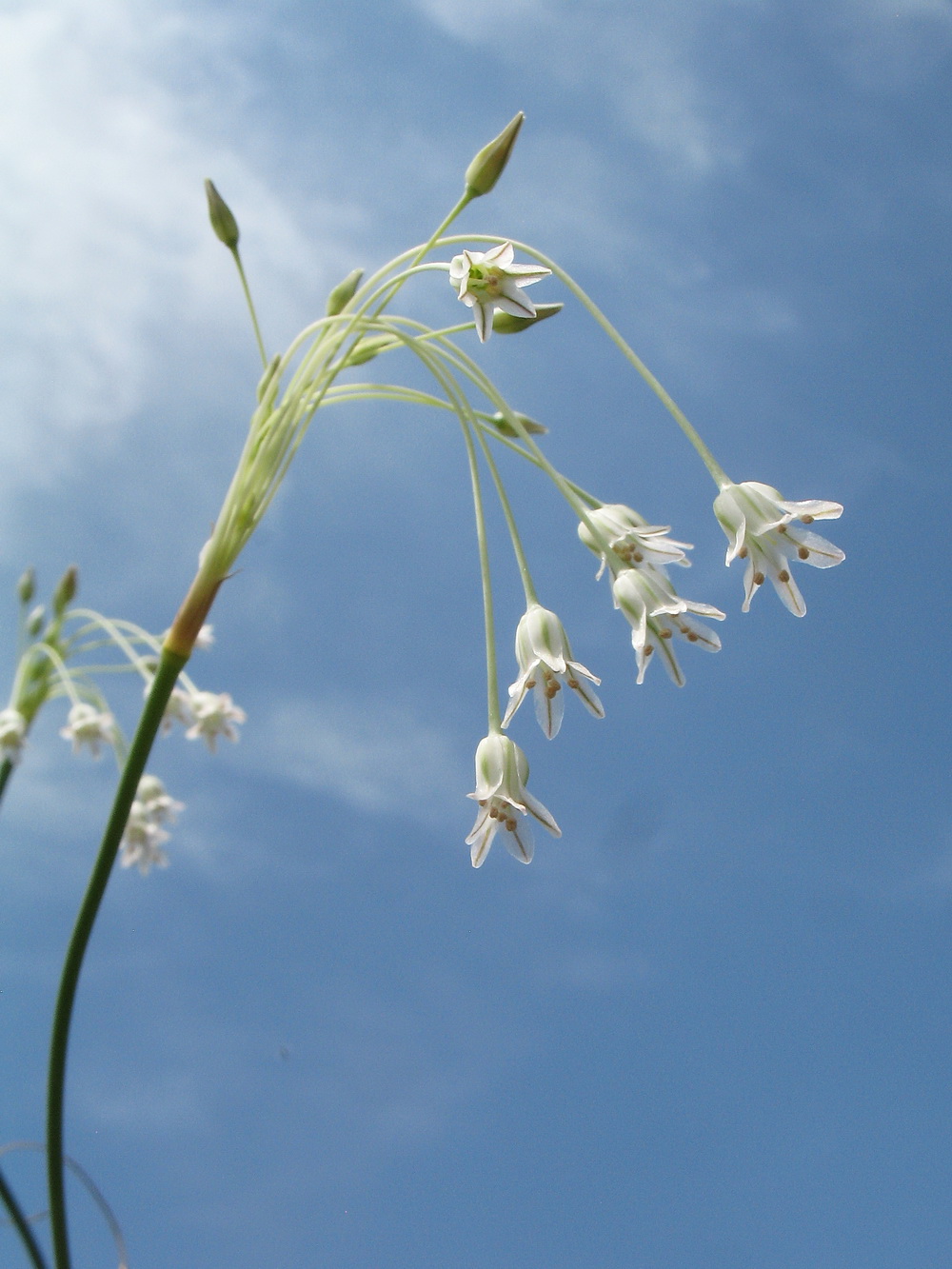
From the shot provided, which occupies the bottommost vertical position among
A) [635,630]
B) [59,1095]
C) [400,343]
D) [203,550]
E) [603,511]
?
[59,1095]

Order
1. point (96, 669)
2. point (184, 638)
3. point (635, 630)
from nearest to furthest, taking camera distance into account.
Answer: point (635, 630) < point (184, 638) < point (96, 669)

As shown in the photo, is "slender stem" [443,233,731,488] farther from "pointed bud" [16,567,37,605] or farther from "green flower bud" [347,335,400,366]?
"pointed bud" [16,567,37,605]

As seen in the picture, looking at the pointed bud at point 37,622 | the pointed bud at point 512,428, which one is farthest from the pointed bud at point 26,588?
the pointed bud at point 512,428

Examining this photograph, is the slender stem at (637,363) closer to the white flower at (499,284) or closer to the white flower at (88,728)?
the white flower at (499,284)

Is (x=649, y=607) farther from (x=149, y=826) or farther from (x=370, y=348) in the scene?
(x=149, y=826)

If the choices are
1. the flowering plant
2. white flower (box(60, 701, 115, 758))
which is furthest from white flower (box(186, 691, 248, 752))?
the flowering plant

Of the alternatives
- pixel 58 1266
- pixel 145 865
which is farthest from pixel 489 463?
pixel 145 865

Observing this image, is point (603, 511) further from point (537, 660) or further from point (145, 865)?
point (145, 865)

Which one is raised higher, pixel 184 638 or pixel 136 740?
pixel 184 638
